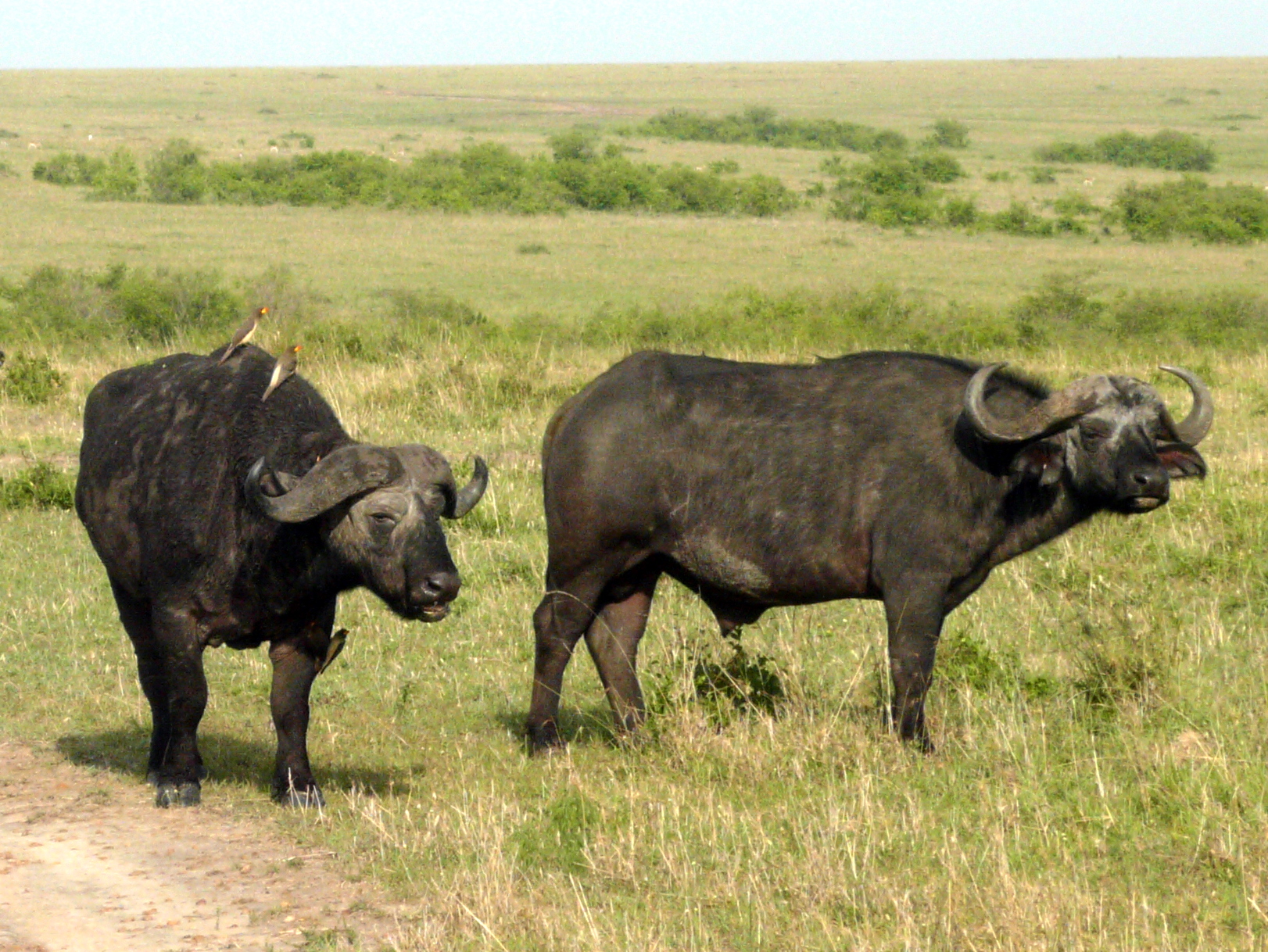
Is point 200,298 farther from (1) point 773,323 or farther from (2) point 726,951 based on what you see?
(2) point 726,951

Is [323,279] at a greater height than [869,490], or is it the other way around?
[869,490]

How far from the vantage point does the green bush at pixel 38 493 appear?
438 inches

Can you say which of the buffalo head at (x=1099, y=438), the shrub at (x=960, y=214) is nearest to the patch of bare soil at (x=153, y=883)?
the buffalo head at (x=1099, y=438)

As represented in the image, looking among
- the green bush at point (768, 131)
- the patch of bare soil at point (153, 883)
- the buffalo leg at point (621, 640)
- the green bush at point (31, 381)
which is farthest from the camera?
the green bush at point (768, 131)

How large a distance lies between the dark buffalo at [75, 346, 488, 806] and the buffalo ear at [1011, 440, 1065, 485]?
2007mm

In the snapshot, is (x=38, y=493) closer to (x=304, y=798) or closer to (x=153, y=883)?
(x=304, y=798)

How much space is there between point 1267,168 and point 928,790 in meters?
60.6

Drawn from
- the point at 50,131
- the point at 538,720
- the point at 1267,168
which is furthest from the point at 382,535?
the point at 50,131

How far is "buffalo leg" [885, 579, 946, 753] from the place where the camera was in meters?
6.18

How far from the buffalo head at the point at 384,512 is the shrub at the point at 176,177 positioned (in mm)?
38992

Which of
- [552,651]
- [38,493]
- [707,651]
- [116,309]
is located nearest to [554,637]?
[552,651]

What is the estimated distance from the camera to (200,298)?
20703 mm

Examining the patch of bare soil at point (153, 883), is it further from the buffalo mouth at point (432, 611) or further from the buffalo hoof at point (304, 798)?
the buffalo mouth at point (432, 611)

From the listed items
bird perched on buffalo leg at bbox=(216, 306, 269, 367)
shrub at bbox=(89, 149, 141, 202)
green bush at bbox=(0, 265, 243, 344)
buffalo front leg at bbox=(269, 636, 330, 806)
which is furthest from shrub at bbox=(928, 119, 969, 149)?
buffalo front leg at bbox=(269, 636, 330, 806)
